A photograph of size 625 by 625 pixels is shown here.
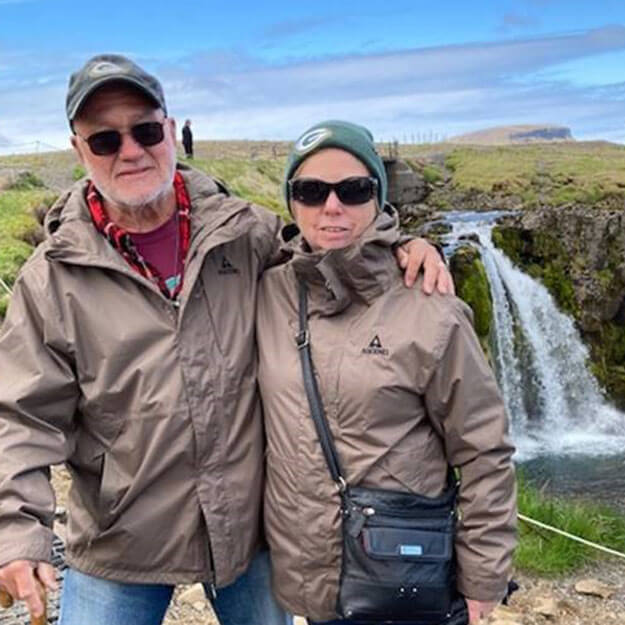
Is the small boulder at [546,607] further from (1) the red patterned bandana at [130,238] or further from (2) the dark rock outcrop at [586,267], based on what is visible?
(2) the dark rock outcrop at [586,267]

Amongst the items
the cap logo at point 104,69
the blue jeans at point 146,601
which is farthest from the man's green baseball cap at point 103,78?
the blue jeans at point 146,601

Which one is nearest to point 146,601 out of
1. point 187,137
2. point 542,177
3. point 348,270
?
point 348,270

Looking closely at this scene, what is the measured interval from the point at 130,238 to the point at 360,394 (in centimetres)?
78

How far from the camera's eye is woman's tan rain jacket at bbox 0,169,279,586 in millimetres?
2432

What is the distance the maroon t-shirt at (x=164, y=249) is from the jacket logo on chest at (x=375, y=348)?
0.57 m

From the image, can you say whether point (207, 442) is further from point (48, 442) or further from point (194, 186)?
point (194, 186)

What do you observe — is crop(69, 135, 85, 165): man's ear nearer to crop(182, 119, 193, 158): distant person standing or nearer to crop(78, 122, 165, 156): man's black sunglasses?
crop(78, 122, 165, 156): man's black sunglasses

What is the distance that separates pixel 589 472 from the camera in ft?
44.3

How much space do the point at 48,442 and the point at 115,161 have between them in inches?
31.0

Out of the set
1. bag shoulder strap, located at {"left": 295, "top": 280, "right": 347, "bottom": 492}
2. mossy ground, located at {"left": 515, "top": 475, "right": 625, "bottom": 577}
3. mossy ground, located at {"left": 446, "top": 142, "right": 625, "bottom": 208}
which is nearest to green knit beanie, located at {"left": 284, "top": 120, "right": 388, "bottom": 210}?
bag shoulder strap, located at {"left": 295, "top": 280, "right": 347, "bottom": 492}

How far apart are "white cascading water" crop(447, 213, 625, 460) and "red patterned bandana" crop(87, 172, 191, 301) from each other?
13957 millimetres

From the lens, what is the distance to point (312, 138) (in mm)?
2660

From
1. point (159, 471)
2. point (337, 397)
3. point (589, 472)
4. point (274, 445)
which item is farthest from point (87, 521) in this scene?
point (589, 472)

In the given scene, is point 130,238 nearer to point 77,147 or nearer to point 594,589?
point 77,147
